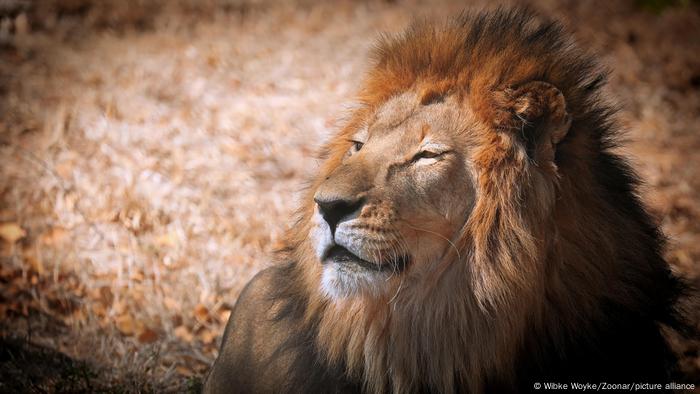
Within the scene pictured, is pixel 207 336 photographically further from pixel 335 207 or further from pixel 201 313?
pixel 335 207

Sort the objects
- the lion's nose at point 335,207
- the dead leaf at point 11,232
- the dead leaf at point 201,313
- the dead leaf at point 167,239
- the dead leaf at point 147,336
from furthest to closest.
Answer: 1. the dead leaf at point 167,239
2. the dead leaf at point 11,232
3. the dead leaf at point 201,313
4. the dead leaf at point 147,336
5. the lion's nose at point 335,207

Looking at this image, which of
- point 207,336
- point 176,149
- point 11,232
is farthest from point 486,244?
point 176,149

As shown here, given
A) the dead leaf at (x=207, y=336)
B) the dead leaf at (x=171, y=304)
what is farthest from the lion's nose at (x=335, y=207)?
the dead leaf at (x=171, y=304)

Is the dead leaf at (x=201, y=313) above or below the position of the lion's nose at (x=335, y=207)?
below

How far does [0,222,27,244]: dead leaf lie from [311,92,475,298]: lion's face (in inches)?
126

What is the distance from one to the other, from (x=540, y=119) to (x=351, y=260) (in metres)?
0.80

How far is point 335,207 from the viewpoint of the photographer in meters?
2.31

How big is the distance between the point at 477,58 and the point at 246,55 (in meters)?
6.12

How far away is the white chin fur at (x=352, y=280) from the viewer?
7.73ft

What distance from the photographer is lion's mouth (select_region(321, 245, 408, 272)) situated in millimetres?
2354

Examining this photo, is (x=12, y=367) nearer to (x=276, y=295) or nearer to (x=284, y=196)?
(x=276, y=295)

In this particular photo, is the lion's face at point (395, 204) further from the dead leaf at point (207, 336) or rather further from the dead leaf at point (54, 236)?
the dead leaf at point (54, 236)

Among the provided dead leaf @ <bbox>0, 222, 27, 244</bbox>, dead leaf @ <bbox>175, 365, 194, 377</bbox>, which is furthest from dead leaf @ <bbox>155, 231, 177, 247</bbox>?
dead leaf @ <bbox>175, 365, 194, 377</bbox>

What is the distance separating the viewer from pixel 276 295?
9.55 feet
